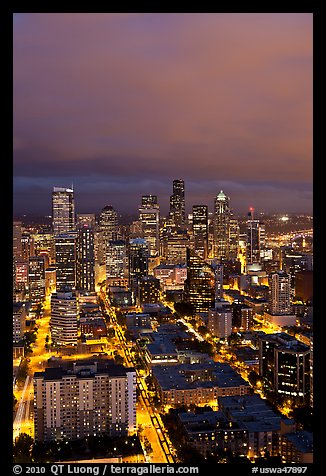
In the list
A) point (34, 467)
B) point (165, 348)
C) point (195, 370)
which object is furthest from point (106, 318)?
point (34, 467)

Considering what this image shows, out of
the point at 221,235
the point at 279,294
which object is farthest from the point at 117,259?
the point at 279,294

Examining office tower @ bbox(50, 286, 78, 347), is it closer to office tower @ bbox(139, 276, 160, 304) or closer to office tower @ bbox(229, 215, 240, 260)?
office tower @ bbox(139, 276, 160, 304)

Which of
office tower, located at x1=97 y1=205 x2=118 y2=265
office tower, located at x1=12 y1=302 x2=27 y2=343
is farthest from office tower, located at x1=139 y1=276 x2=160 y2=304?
office tower, located at x1=12 y1=302 x2=27 y2=343

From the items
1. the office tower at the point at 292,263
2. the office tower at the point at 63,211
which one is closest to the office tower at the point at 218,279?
the office tower at the point at 292,263

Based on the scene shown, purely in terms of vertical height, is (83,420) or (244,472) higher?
(244,472)

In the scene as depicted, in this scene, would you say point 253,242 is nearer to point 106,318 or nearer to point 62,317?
point 106,318

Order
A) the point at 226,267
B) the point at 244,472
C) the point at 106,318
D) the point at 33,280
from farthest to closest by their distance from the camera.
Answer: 1. the point at 226,267
2. the point at 33,280
3. the point at 106,318
4. the point at 244,472
